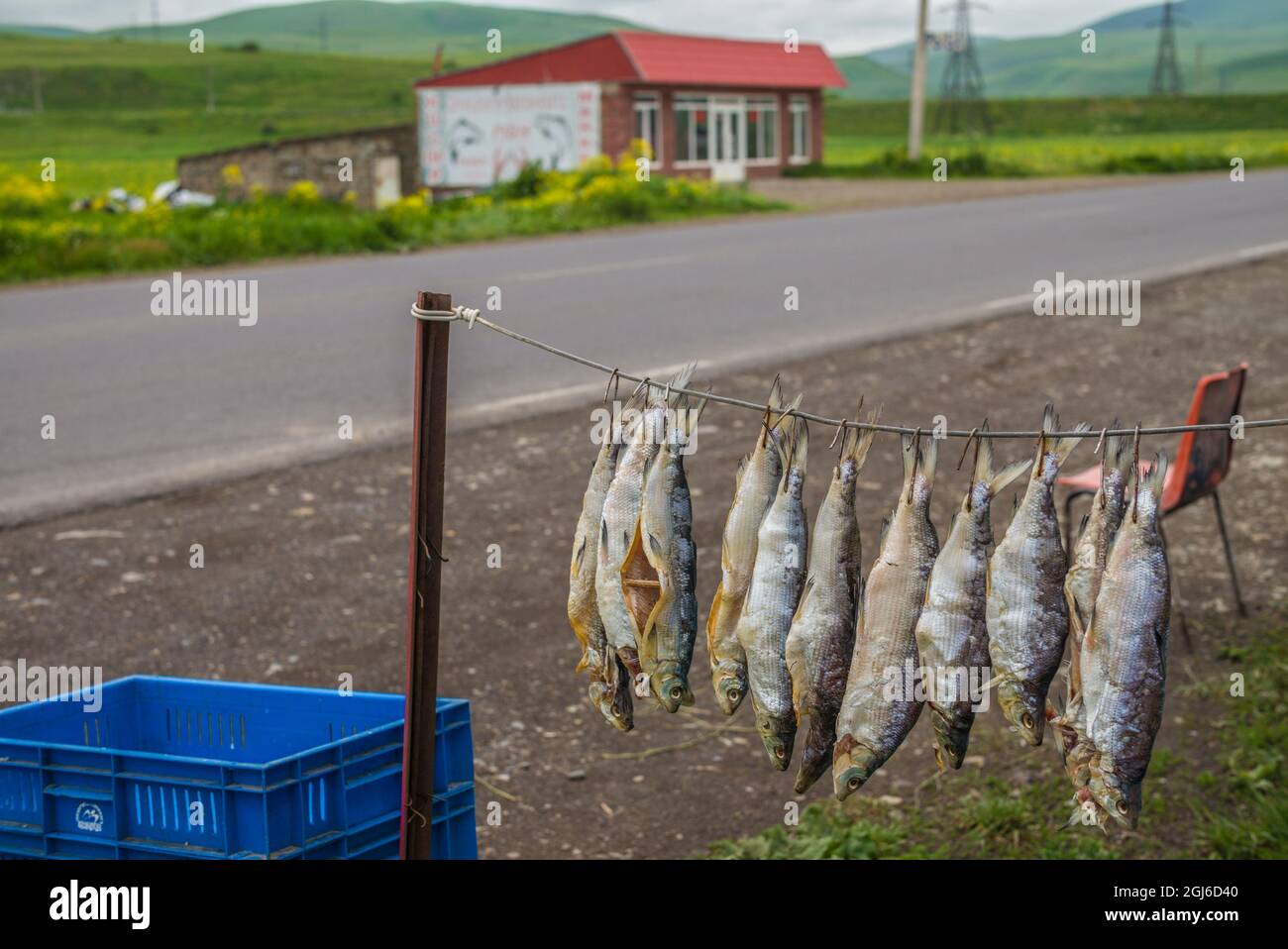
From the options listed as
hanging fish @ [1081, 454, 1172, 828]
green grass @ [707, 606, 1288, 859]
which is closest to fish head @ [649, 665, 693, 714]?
hanging fish @ [1081, 454, 1172, 828]

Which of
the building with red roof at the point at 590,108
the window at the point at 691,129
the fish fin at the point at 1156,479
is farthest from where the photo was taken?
the window at the point at 691,129

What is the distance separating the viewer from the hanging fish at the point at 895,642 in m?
2.28

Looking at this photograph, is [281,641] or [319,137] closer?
[281,641]

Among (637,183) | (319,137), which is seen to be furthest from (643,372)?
(319,137)

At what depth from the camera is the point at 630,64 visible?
Result: 37.3 metres

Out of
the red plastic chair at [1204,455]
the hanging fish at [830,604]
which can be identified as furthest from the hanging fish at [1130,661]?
the red plastic chair at [1204,455]

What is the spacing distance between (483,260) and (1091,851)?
1395 centimetres

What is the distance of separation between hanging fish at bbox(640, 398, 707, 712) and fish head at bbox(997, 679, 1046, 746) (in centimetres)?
50

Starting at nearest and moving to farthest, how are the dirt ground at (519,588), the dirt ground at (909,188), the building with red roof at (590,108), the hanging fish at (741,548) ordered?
1. the hanging fish at (741,548)
2. the dirt ground at (519,588)
3. the dirt ground at (909,188)
4. the building with red roof at (590,108)

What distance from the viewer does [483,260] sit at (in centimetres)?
1722

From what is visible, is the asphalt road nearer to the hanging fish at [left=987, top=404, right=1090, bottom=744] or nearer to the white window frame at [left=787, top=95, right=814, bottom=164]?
the hanging fish at [left=987, top=404, right=1090, bottom=744]

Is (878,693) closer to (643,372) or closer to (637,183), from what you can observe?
(643,372)

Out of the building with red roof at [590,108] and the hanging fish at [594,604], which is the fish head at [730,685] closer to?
the hanging fish at [594,604]

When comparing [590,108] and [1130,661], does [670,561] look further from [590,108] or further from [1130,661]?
[590,108]
